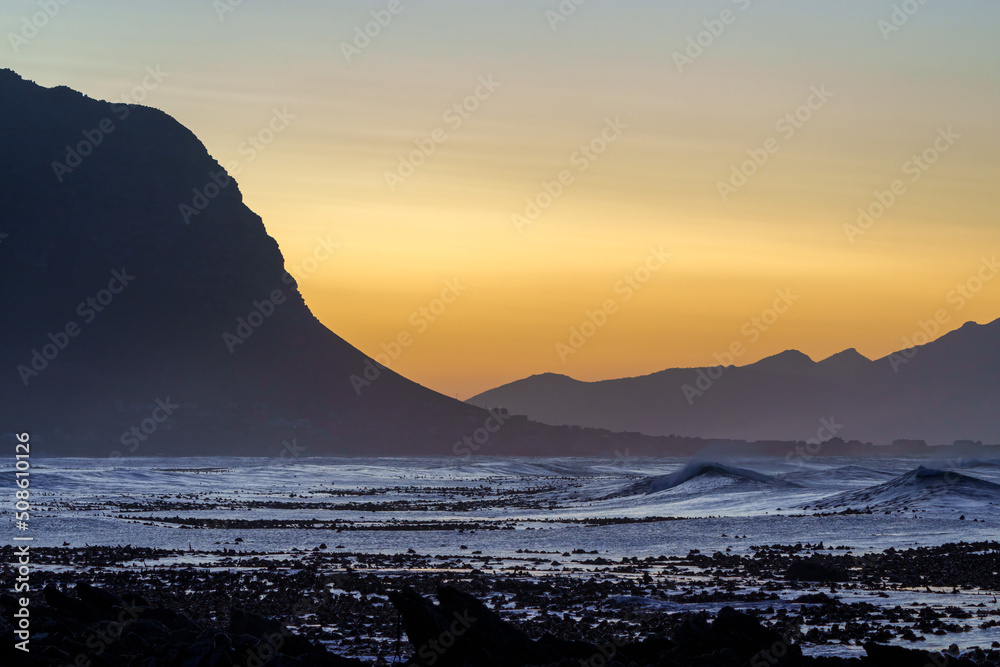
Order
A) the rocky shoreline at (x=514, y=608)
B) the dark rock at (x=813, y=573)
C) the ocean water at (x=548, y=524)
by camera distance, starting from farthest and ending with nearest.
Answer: the ocean water at (x=548, y=524)
the dark rock at (x=813, y=573)
the rocky shoreline at (x=514, y=608)

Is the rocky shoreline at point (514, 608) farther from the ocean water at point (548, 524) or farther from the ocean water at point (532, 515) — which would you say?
the ocean water at point (532, 515)

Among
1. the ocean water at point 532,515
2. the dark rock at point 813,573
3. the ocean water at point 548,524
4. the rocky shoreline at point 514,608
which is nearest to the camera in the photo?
the rocky shoreline at point 514,608

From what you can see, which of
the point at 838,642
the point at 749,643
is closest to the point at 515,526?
the point at 838,642

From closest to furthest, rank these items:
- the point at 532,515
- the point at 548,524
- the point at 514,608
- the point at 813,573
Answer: the point at 514,608
the point at 813,573
the point at 548,524
the point at 532,515

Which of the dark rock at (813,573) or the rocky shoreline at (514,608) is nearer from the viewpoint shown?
the rocky shoreline at (514,608)

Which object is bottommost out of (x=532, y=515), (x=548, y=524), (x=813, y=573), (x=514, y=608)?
(x=514, y=608)

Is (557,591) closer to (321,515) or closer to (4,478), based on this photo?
(321,515)

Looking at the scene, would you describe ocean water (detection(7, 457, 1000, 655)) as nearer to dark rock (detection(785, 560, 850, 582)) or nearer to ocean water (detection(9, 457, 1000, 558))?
ocean water (detection(9, 457, 1000, 558))

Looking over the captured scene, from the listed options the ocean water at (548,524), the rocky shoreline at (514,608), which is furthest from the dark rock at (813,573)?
the ocean water at (548,524)

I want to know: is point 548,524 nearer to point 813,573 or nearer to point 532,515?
point 532,515

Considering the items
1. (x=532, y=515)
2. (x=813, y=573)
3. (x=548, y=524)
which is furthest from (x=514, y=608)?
(x=532, y=515)

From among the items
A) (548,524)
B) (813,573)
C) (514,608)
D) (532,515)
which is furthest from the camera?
(532,515)
